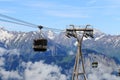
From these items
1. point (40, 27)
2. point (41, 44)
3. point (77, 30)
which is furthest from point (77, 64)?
point (40, 27)

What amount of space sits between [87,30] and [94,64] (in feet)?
50.7

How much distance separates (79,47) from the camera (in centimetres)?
7406

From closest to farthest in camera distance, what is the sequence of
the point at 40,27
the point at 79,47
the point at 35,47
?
the point at 40,27 → the point at 35,47 → the point at 79,47

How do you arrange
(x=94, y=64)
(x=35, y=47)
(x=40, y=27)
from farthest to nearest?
1. (x=94, y=64)
2. (x=35, y=47)
3. (x=40, y=27)

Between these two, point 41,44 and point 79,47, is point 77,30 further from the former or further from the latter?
point 41,44

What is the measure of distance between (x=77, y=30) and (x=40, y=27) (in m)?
17.6

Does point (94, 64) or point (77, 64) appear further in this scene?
point (94, 64)

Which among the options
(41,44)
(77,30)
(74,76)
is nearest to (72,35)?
(77,30)

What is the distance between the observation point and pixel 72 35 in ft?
246

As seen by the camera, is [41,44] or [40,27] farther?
[41,44]

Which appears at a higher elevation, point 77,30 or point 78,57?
point 77,30

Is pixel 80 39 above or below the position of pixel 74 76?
above

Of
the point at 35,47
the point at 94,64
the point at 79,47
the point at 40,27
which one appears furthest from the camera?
the point at 94,64

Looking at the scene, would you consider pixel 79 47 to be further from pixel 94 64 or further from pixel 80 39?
pixel 94 64
